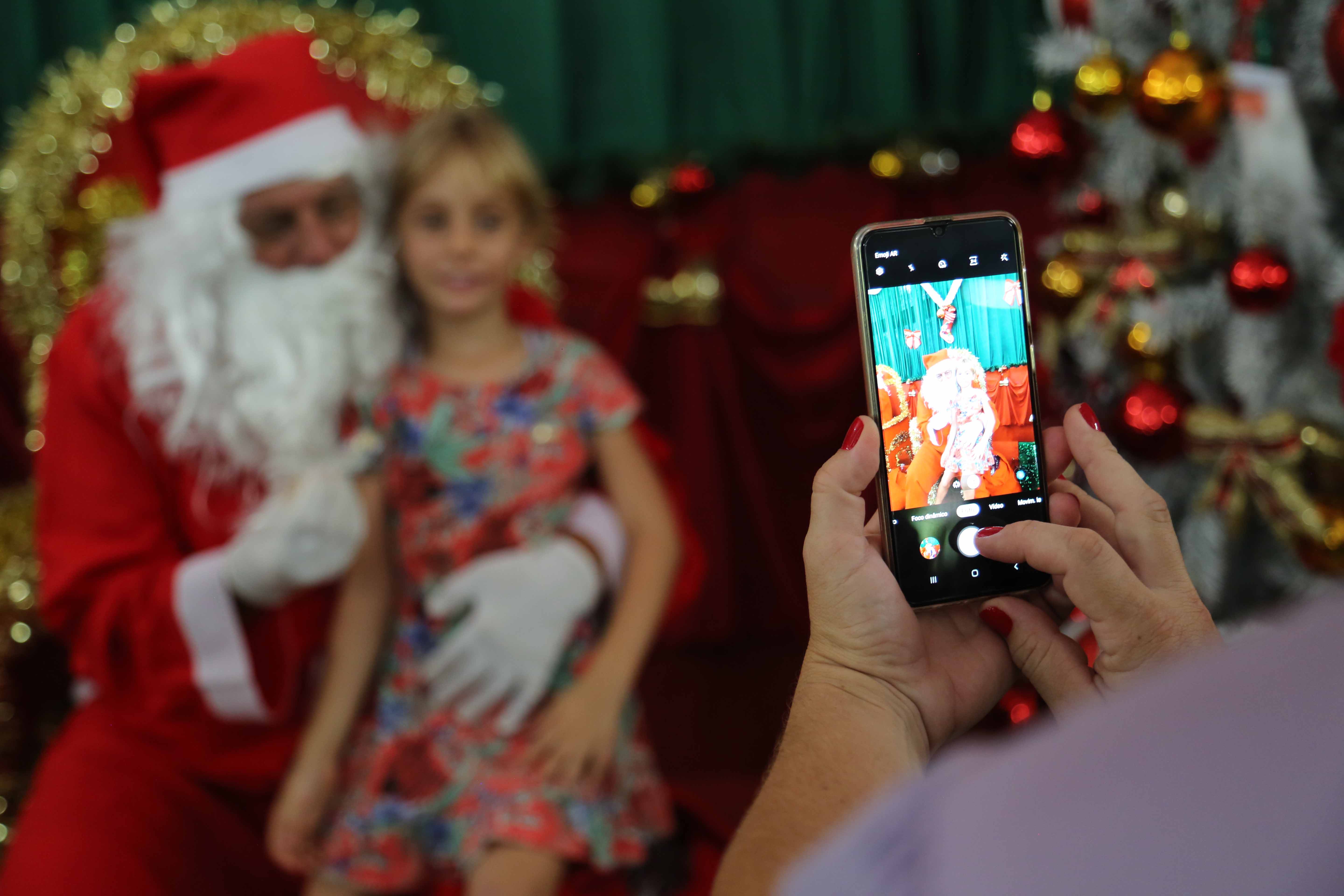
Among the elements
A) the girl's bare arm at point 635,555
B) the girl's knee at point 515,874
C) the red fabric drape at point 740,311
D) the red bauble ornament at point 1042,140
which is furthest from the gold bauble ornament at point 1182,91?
the girl's knee at point 515,874

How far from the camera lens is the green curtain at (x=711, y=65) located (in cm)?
170

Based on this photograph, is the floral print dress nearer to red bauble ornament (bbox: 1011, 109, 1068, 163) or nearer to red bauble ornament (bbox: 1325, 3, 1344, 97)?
red bauble ornament (bbox: 1011, 109, 1068, 163)

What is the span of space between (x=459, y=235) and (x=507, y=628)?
16.8 inches

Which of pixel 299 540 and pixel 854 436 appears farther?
pixel 299 540

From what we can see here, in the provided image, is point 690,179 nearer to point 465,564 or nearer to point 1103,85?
point 1103,85

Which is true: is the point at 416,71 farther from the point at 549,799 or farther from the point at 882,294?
the point at 882,294

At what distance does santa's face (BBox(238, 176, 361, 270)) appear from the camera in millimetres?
1220

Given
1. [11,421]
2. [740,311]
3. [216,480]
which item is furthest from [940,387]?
[11,421]

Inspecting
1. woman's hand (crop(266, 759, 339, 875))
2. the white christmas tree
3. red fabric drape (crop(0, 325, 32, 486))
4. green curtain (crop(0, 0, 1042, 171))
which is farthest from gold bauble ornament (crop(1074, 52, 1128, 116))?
red fabric drape (crop(0, 325, 32, 486))

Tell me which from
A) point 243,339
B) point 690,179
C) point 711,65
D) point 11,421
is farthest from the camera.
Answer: point 711,65

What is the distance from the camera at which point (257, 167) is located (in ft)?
3.97

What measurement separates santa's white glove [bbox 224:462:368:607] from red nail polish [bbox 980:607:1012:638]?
0.77 m

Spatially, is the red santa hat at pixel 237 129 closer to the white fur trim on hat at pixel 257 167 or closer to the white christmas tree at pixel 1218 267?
the white fur trim on hat at pixel 257 167

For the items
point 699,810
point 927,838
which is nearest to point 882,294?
point 927,838
